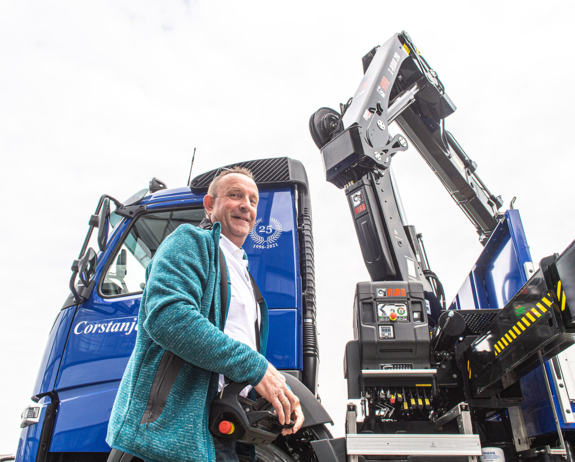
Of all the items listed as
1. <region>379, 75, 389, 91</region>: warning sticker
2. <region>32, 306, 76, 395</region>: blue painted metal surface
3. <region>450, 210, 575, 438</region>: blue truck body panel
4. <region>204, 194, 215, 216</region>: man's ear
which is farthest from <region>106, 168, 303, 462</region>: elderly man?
<region>379, 75, 389, 91</region>: warning sticker

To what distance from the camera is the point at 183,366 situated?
125cm

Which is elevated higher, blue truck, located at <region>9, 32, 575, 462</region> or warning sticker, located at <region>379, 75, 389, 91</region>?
warning sticker, located at <region>379, 75, 389, 91</region>

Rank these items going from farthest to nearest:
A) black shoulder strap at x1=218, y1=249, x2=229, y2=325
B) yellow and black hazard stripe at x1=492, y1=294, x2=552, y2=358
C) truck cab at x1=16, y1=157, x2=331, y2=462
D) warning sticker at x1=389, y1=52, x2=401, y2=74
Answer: warning sticker at x1=389, y1=52, x2=401, y2=74, truck cab at x1=16, y1=157, x2=331, y2=462, yellow and black hazard stripe at x1=492, y1=294, x2=552, y2=358, black shoulder strap at x1=218, y1=249, x2=229, y2=325

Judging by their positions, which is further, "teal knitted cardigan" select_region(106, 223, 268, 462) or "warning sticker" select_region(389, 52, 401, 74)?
"warning sticker" select_region(389, 52, 401, 74)

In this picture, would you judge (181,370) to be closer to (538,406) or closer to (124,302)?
(124,302)

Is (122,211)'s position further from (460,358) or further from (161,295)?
(460,358)

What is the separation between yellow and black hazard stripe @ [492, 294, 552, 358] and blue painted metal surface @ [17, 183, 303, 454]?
121cm

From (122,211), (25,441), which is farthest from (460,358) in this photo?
(25,441)


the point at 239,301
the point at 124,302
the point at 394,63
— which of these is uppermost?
the point at 394,63

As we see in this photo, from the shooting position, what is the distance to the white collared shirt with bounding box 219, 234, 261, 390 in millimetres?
1482

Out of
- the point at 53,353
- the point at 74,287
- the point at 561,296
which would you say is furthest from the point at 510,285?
the point at 53,353

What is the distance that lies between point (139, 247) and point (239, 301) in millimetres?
1998

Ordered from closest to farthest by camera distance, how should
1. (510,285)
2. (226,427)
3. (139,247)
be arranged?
1. (226,427)
2. (510,285)
3. (139,247)

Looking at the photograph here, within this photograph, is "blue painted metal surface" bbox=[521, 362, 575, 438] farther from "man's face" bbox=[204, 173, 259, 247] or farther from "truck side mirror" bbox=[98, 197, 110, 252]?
"truck side mirror" bbox=[98, 197, 110, 252]
